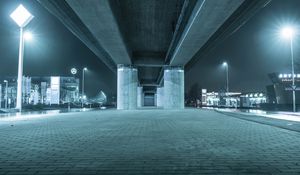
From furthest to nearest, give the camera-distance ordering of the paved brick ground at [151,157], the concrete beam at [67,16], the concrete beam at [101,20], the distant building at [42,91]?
the distant building at [42,91], the concrete beam at [67,16], the concrete beam at [101,20], the paved brick ground at [151,157]

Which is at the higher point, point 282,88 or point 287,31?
point 287,31

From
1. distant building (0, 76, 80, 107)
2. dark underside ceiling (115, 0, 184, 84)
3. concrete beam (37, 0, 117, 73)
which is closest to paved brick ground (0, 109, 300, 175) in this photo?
concrete beam (37, 0, 117, 73)

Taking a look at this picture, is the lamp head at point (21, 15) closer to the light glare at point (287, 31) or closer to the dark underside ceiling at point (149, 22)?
the dark underside ceiling at point (149, 22)

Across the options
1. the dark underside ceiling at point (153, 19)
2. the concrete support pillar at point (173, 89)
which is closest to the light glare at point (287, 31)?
the dark underside ceiling at point (153, 19)

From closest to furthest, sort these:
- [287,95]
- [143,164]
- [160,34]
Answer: [143,164], [160,34], [287,95]

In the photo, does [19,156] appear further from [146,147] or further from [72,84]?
[72,84]

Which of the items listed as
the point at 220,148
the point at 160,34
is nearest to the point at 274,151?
the point at 220,148

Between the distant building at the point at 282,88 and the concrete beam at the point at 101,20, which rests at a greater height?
the concrete beam at the point at 101,20

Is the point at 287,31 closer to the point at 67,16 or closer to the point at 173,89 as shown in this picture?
the point at 173,89

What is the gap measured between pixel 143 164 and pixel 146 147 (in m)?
2.21

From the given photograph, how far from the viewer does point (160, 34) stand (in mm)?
35312

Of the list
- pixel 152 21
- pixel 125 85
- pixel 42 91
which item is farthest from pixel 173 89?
pixel 42 91

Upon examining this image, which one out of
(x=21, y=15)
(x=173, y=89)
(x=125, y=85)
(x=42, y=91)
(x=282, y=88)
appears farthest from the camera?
(x=42, y=91)

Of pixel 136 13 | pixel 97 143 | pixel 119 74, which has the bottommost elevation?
pixel 97 143
